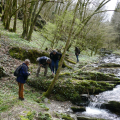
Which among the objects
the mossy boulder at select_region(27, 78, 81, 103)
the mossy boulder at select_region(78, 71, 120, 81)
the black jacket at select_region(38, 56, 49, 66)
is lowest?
the mossy boulder at select_region(27, 78, 81, 103)

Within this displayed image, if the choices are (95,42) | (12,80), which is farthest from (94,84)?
(95,42)

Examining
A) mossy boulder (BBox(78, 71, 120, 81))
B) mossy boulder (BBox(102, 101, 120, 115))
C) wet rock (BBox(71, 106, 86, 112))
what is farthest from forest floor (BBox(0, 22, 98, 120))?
mossy boulder (BBox(78, 71, 120, 81))

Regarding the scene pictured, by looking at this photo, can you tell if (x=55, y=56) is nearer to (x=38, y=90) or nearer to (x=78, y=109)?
(x=38, y=90)

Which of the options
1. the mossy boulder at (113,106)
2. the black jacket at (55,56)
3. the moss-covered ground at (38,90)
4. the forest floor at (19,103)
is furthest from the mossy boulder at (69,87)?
the black jacket at (55,56)

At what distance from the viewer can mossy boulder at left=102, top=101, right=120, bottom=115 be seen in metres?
5.88

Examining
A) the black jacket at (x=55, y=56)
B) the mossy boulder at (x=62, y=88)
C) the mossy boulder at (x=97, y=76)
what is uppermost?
the black jacket at (x=55, y=56)

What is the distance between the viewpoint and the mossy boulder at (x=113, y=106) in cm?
588

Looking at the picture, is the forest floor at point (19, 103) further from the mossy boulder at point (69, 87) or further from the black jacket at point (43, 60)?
the black jacket at point (43, 60)

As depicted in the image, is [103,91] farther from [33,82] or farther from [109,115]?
[33,82]

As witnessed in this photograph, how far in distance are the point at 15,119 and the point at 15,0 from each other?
1521cm

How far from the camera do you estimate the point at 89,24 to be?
2064cm

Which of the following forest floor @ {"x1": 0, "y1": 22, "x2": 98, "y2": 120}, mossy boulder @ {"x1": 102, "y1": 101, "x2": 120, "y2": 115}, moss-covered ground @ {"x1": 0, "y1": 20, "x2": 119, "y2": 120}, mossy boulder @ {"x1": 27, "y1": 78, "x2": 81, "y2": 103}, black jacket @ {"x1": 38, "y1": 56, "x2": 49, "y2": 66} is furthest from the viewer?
black jacket @ {"x1": 38, "y1": 56, "x2": 49, "y2": 66}

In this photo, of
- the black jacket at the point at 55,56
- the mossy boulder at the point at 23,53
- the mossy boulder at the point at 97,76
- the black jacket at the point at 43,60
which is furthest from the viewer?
the mossy boulder at the point at 23,53

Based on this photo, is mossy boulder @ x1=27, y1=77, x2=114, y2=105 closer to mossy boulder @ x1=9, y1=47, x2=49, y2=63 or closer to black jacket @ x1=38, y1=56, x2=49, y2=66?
black jacket @ x1=38, y1=56, x2=49, y2=66
